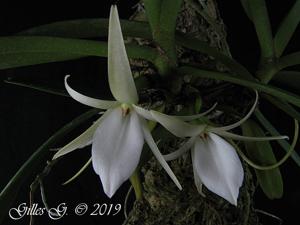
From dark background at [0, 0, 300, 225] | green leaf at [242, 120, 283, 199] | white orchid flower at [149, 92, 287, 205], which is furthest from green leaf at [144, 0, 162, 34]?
dark background at [0, 0, 300, 225]

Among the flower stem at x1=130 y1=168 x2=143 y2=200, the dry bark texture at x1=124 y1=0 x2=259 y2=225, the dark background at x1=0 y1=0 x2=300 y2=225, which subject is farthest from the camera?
the dark background at x1=0 y1=0 x2=300 y2=225

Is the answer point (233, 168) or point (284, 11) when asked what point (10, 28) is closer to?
point (284, 11)

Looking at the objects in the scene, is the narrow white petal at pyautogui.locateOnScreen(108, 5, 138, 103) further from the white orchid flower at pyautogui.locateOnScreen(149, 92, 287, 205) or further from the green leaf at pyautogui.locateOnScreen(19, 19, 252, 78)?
the green leaf at pyautogui.locateOnScreen(19, 19, 252, 78)

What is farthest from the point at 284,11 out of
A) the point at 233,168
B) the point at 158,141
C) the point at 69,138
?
the point at 233,168

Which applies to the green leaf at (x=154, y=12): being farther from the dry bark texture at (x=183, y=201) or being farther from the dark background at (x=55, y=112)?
the dark background at (x=55, y=112)

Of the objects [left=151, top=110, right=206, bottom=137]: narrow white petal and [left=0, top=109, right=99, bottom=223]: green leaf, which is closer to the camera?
[left=151, top=110, right=206, bottom=137]: narrow white petal

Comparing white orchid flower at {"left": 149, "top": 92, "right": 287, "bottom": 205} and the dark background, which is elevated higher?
white orchid flower at {"left": 149, "top": 92, "right": 287, "bottom": 205}

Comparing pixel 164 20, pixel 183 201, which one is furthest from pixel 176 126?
pixel 183 201

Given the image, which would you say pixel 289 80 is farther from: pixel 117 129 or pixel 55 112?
pixel 55 112

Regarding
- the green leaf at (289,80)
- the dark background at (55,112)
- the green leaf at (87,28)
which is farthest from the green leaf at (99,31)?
the dark background at (55,112)
